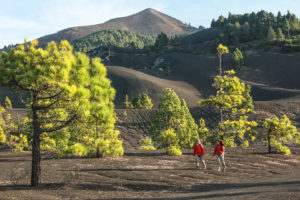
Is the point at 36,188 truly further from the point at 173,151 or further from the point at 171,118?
the point at 171,118

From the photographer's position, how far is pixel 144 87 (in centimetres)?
7550

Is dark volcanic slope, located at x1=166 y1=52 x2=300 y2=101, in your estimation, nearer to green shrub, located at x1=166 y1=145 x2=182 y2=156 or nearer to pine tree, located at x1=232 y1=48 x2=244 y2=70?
pine tree, located at x1=232 y1=48 x2=244 y2=70

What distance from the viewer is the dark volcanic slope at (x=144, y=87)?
233ft

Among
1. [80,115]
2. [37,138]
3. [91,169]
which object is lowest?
[91,169]

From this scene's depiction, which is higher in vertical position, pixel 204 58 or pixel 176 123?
pixel 204 58

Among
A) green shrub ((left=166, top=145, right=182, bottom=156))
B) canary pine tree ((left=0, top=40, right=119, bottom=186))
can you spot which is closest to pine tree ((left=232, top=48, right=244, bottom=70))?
green shrub ((left=166, top=145, right=182, bottom=156))

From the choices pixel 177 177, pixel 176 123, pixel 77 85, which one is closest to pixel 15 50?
pixel 77 85

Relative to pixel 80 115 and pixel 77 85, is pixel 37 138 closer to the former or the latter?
pixel 80 115

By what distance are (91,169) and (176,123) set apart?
12.6 meters

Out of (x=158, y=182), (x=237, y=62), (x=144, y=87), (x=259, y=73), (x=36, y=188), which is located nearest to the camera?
(x=36, y=188)

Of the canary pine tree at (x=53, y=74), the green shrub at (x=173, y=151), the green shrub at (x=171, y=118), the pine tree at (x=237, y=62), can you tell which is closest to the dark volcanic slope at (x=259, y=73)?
the pine tree at (x=237, y=62)

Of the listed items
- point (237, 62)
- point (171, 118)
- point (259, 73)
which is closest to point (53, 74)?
point (171, 118)

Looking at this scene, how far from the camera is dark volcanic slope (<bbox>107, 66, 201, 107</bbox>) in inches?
2795

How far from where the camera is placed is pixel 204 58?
4257 inches
